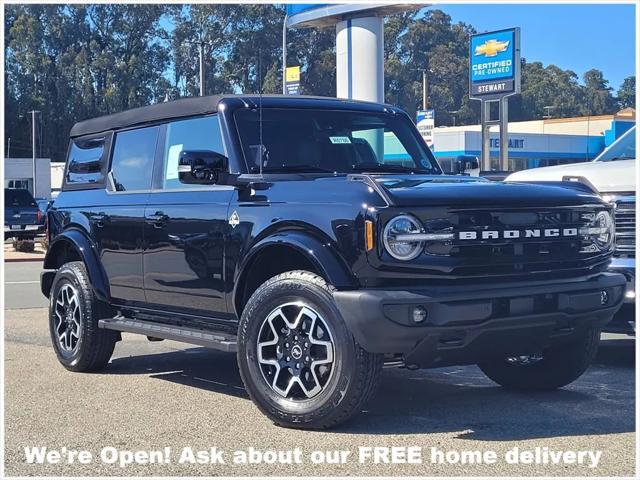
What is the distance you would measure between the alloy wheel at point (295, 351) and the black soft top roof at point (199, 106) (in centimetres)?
177

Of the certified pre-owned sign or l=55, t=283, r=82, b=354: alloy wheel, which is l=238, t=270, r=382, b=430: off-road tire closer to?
l=55, t=283, r=82, b=354: alloy wheel

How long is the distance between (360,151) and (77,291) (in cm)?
249

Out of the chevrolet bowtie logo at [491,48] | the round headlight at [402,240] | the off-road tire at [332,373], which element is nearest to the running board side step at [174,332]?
the off-road tire at [332,373]

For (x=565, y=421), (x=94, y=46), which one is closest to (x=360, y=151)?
(x=565, y=421)

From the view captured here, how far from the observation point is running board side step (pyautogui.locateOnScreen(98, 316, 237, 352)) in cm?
604

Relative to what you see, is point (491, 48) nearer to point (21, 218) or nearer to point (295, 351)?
point (21, 218)

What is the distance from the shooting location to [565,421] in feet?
18.8

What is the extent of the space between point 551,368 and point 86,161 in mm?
4115

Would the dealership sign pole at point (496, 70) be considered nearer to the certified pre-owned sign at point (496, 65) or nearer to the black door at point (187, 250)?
the certified pre-owned sign at point (496, 65)

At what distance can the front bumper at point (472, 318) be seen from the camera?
16.4 feet

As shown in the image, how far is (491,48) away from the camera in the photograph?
26.6 metres

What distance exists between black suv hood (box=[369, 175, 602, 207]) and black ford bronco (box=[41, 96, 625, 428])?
0.04ft

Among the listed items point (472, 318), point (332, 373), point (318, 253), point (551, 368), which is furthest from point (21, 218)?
point (472, 318)

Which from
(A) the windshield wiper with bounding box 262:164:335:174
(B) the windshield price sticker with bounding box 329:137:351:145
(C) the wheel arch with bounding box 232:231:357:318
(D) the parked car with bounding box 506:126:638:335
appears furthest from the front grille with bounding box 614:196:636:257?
(C) the wheel arch with bounding box 232:231:357:318
